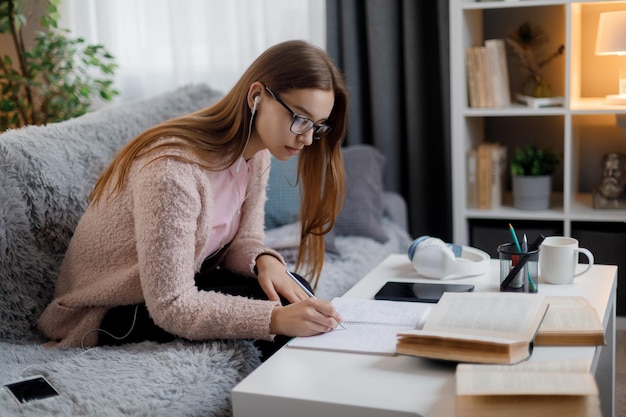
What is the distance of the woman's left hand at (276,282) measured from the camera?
1.58m

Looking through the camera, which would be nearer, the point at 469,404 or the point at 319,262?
the point at 469,404

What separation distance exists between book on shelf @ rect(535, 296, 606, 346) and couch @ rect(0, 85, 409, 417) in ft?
1.80

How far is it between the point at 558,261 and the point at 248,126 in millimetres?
661

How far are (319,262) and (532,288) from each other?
0.52 meters

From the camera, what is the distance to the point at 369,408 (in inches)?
41.1

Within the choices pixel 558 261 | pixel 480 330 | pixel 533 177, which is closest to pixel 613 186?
pixel 533 177

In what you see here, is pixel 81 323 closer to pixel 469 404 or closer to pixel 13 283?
pixel 13 283

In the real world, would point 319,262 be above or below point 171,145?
below

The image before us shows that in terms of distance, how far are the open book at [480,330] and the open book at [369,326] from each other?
0.06 m

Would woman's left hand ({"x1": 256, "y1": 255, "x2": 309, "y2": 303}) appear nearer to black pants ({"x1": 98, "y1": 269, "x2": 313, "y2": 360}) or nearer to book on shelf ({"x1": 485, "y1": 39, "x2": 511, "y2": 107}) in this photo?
black pants ({"x1": 98, "y1": 269, "x2": 313, "y2": 360})

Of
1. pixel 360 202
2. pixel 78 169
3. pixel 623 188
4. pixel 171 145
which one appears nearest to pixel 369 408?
pixel 171 145

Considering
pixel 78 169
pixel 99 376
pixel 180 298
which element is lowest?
pixel 99 376

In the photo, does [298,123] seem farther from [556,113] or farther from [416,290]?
[556,113]

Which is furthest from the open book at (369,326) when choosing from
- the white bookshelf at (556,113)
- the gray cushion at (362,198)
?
the white bookshelf at (556,113)
